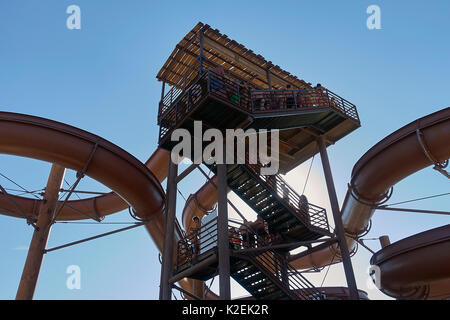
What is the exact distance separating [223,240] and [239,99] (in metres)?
5.03

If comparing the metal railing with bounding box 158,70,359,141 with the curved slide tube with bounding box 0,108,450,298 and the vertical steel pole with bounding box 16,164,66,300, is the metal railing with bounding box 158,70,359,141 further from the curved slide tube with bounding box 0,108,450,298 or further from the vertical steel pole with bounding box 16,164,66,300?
the vertical steel pole with bounding box 16,164,66,300

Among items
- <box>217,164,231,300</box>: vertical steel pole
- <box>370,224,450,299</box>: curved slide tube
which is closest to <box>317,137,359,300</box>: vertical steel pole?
<box>370,224,450,299</box>: curved slide tube

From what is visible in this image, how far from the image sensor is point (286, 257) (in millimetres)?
16312

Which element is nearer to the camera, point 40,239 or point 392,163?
point 392,163

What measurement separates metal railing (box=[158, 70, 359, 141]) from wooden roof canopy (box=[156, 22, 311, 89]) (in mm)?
1442

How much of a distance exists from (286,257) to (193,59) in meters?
9.21

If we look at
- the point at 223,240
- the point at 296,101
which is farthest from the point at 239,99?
the point at 223,240

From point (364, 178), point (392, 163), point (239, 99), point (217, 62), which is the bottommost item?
point (392, 163)

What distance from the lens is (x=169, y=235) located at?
47.8ft

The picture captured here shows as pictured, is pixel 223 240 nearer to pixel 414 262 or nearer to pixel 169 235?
pixel 169 235

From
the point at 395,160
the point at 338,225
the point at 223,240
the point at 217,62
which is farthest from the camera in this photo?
the point at 217,62
